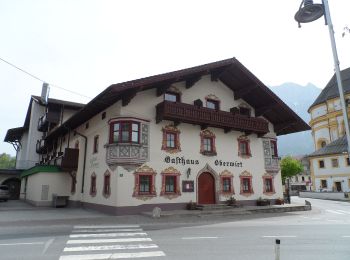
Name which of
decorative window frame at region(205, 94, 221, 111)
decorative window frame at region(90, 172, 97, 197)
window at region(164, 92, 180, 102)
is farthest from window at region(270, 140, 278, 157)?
decorative window frame at region(90, 172, 97, 197)

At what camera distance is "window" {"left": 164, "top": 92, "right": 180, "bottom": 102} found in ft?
70.2

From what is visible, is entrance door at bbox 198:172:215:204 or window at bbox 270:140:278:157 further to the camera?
window at bbox 270:140:278:157

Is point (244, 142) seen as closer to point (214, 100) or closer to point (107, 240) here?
point (214, 100)

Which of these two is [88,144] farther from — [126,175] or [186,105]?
[186,105]

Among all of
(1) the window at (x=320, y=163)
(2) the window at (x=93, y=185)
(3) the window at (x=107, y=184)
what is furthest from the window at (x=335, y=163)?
(3) the window at (x=107, y=184)

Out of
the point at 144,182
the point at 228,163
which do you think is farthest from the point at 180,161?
the point at 228,163

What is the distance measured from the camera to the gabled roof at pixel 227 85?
18.6 metres

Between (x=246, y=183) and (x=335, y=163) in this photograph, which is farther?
(x=335, y=163)

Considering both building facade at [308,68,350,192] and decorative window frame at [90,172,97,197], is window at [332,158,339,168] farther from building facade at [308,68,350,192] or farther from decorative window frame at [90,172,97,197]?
decorative window frame at [90,172,97,197]

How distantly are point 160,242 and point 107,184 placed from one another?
414 inches

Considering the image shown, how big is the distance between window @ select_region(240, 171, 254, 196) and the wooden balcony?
3.42m

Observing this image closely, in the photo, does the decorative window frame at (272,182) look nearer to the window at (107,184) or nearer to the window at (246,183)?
the window at (246,183)

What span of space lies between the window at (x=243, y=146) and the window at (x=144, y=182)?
8.16 m

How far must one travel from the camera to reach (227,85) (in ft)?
82.4
